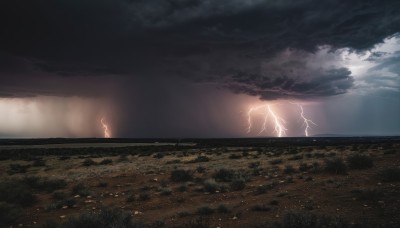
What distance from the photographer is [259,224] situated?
9.41 metres

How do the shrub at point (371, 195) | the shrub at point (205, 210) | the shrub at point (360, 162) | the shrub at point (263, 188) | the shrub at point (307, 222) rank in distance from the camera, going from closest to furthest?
the shrub at point (307, 222)
the shrub at point (371, 195)
the shrub at point (205, 210)
the shrub at point (263, 188)
the shrub at point (360, 162)

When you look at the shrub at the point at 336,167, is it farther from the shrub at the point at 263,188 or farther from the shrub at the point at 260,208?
the shrub at the point at 260,208

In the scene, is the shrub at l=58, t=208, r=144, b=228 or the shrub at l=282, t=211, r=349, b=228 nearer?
the shrub at l=282, t=211, r=349, b=228

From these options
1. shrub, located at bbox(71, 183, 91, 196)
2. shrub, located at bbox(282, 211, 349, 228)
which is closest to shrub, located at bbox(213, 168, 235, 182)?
shrub, located at bbox(71, 183, 91, 196)

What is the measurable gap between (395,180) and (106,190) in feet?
49.6

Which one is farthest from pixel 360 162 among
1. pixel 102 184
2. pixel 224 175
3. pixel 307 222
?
pixel 102 184

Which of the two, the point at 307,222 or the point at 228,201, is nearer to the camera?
the point at 307,222

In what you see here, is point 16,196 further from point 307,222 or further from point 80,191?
point 307,222

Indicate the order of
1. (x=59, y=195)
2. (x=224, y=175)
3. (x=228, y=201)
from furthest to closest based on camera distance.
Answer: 1. (x=224, y=175)
2. (x=59, y=195)
3. (x=228, y=201)

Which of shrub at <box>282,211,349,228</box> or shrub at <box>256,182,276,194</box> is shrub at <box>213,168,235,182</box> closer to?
shrub at <box>256,182,276,194</box>

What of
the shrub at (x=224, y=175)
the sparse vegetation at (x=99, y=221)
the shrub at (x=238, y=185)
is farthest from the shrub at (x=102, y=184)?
the sparse vegetation at (x=99, y=221)

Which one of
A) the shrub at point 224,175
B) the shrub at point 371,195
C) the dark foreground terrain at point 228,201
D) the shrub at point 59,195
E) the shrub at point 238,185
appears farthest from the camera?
the shrub at point 224,175

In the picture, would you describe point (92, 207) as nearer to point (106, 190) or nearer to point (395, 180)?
point (106, 190)

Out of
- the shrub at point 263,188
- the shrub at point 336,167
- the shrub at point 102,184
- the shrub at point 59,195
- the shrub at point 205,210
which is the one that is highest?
the shrub at point 336,167
